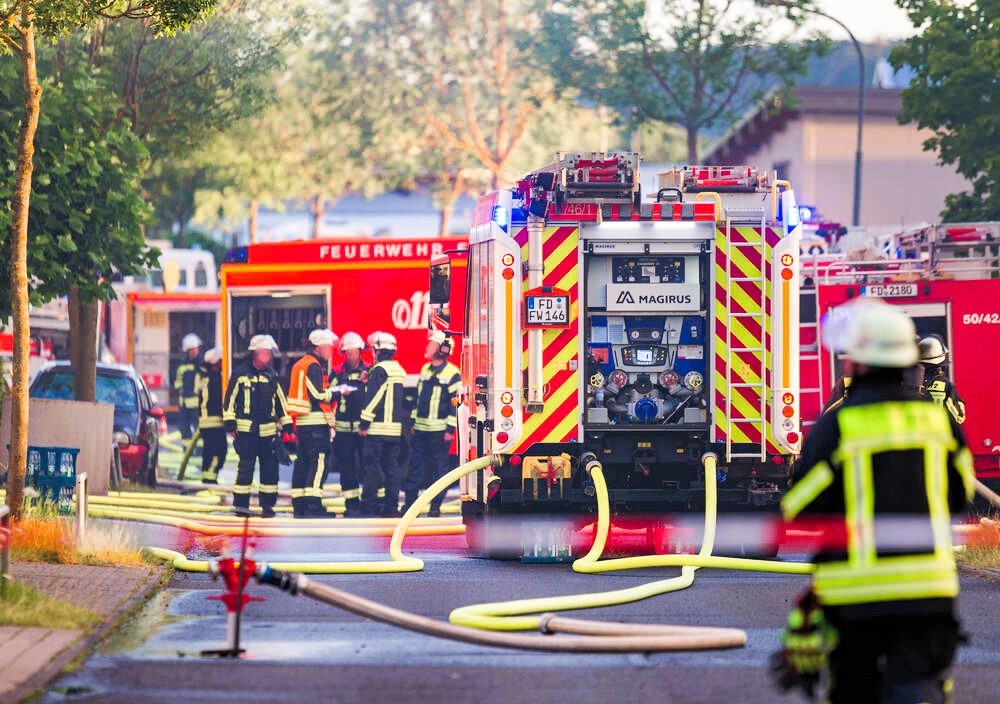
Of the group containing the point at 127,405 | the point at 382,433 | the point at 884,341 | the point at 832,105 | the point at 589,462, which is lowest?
the point at 589,462

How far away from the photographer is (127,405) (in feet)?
72.3

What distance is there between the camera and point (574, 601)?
10758mm

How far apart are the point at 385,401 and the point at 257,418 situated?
1315 millimetres

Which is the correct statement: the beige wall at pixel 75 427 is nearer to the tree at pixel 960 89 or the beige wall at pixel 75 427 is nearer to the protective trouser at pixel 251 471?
the protective trouser at pixel 251 471

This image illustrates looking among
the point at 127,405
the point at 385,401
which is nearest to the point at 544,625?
the point at 385,401

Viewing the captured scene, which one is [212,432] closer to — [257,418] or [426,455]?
[426,455]

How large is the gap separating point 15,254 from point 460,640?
6319mm

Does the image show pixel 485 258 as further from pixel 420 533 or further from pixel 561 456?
pixel 420 533

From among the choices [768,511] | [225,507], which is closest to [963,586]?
[768,511]

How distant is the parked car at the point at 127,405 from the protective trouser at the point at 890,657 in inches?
617

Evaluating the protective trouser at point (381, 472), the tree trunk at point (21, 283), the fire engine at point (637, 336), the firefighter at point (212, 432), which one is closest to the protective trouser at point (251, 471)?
the protective trouser at point (381, 472)

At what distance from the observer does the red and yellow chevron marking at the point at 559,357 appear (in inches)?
522

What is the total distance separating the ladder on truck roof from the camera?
526 inches

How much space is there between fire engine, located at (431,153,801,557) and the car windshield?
9369 mm
